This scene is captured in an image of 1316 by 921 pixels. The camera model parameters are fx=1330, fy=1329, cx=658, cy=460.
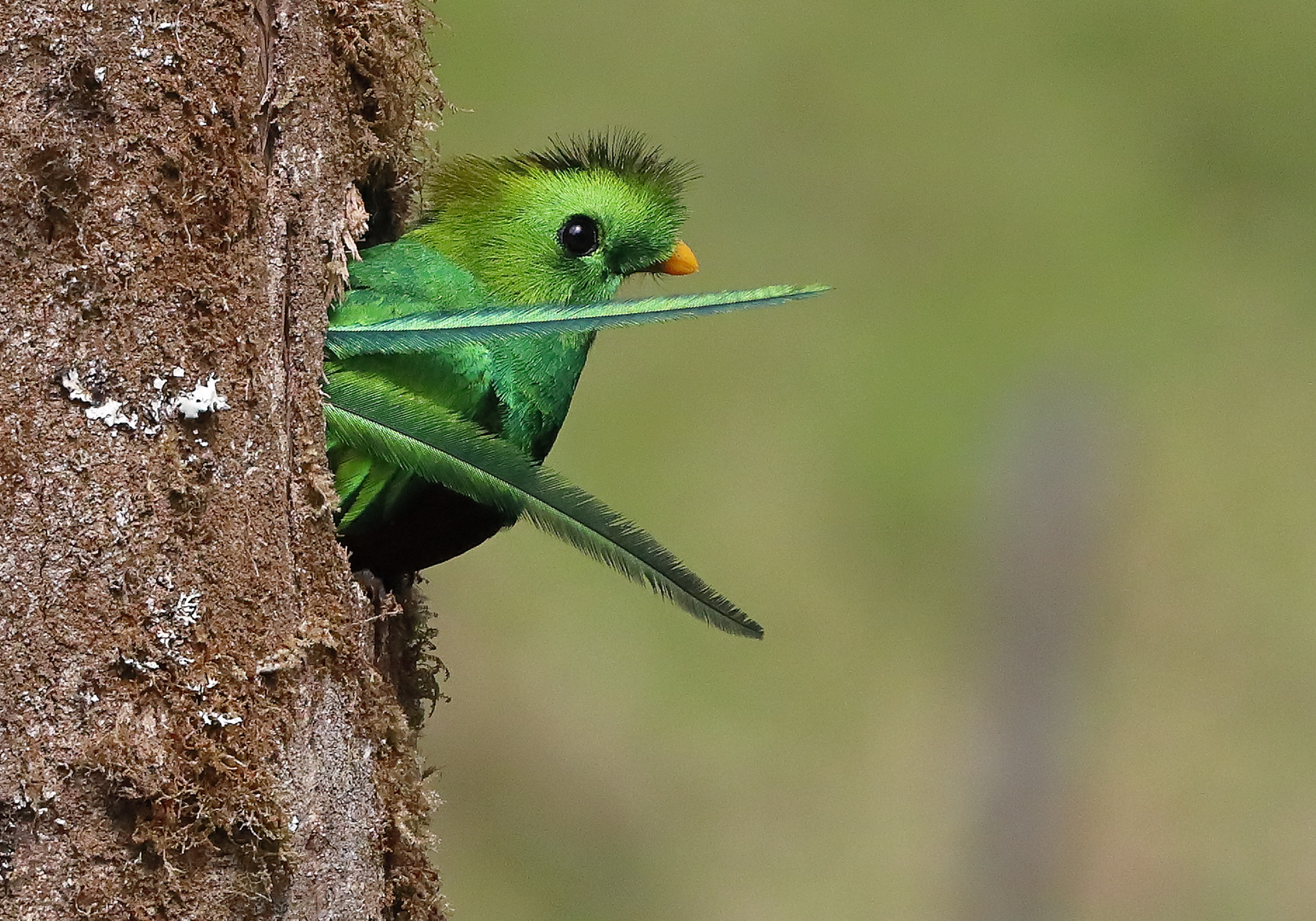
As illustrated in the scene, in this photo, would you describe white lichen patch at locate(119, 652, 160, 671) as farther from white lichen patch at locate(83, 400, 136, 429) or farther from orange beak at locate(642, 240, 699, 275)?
orange beak at locate(642, 240, 699, 275)

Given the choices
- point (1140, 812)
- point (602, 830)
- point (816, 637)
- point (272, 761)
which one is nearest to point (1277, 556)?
point (1140, 812)

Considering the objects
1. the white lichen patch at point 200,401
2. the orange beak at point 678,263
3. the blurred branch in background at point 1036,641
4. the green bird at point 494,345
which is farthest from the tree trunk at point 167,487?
the blurred branch in background at point 1036,641

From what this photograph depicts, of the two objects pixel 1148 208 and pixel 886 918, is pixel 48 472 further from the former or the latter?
pixel 1148 208

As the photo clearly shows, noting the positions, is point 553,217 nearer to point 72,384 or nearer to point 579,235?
point 579,235

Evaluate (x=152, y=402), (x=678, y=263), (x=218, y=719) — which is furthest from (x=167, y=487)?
(x=678, y=263)

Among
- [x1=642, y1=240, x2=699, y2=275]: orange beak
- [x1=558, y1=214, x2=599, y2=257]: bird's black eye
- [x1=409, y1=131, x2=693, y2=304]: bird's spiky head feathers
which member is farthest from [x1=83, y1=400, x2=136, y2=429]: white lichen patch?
[x1=642, y1=240, x2=699, y2=275]: orange beak

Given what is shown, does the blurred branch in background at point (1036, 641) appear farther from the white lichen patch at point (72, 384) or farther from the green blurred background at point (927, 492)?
the white lichen patch at point (72, 384)
